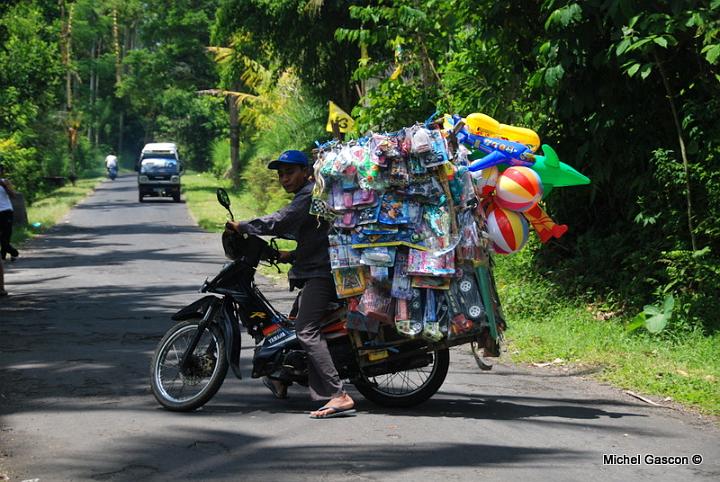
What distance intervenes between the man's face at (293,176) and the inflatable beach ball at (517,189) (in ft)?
4.79

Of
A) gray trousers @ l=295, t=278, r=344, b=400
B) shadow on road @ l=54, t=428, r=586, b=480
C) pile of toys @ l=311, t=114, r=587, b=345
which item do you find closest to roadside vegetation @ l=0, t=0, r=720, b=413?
pile of toys @ l=311, t=114, r=587, b=345

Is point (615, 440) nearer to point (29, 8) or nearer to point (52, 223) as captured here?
point (52, 223)

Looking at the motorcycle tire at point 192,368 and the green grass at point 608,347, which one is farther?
the green grass at point 608,347

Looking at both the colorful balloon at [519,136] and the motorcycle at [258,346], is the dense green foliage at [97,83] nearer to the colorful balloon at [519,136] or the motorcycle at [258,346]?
the motorcycle at [258,346]

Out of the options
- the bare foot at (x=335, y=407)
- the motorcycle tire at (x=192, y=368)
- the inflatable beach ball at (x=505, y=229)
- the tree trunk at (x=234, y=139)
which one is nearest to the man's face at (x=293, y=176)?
the motorcycle tire at (x=192, y=368)

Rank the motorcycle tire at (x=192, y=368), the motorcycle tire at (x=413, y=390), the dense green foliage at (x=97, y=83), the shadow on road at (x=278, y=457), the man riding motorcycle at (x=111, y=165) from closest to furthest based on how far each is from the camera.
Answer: the shadow on road at (x=278, y=457)
the motorcycle tire at (x=192, y=368)
the motorcycle tire at (x=413, y=390)
the dense green foliage at (x=97, y=83)
the man riding motorcycle at (x=111, y=165)

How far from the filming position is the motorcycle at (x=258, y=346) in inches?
306

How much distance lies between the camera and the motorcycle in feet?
25.5

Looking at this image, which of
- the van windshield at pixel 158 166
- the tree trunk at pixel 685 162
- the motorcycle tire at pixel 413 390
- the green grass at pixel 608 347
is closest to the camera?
the motorcycle tire at pixel 413 390

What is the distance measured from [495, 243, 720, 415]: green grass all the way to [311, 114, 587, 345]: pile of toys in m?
2.05

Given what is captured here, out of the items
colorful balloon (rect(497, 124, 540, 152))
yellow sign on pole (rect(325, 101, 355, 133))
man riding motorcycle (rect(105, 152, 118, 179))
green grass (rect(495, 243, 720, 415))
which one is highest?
man riding motorcycle (rect(105, 152, 118, 179))

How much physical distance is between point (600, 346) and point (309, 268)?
4123mm

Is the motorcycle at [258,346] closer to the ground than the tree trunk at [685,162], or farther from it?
closer to the ground

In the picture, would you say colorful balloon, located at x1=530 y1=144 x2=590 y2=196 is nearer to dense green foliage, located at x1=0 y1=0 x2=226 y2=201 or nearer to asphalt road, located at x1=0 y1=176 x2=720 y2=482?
asphalt road, located at x1=0 y1=176 x2=720 y2=482
